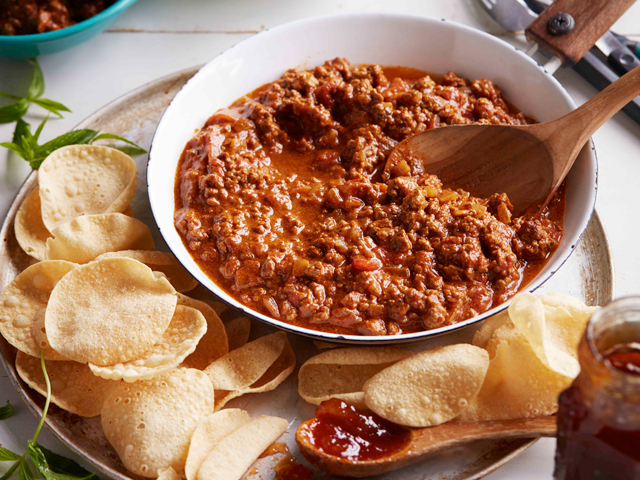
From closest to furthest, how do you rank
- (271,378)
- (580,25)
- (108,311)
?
1. (108,311)
2. (271,378)
3. (580,25)

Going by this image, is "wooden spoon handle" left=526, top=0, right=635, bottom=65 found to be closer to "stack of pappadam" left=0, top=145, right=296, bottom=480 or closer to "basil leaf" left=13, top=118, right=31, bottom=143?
"stack of pappadam" left=0, top=145, right=296, bottom=480

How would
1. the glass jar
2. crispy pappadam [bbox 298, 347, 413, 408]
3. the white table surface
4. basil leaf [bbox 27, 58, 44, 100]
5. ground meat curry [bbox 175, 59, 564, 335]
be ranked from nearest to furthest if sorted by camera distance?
the glass jar → crispy pappadam [bbox 298, 347, 413, 408] → ground meat curry [bbox 175, 59, 564, 335] → the white table surface → basil leaf [bbox 27, 58, 44, 100]

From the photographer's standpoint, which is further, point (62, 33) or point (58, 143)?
point (62, 33)

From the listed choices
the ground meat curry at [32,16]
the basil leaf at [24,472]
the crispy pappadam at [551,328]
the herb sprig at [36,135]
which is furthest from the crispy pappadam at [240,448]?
the ground meat curry at [32,16]

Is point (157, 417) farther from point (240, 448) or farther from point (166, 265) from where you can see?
point (166, 265)

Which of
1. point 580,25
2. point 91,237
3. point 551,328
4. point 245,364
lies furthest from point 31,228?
point 580,25

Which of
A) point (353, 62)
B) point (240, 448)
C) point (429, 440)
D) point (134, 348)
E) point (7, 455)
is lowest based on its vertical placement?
point (7, 455)

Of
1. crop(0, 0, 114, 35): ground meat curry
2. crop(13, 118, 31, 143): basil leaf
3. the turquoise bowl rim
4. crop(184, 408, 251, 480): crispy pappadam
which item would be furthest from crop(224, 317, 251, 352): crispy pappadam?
crop(0, 0, 114, 35): ground meat curry

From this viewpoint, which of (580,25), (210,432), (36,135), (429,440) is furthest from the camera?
(580,25)
